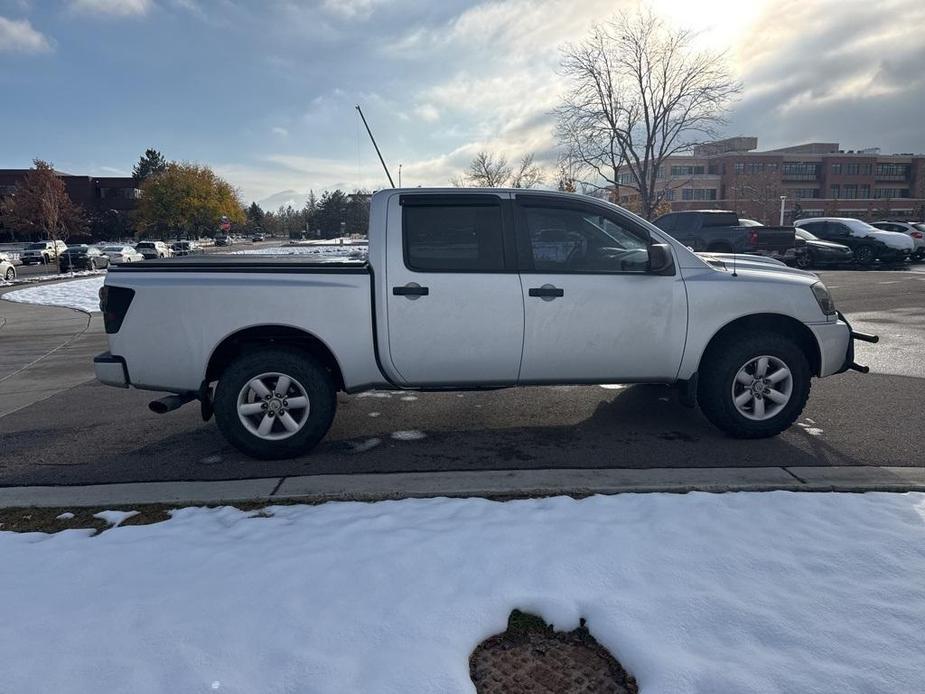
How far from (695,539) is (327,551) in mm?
1891

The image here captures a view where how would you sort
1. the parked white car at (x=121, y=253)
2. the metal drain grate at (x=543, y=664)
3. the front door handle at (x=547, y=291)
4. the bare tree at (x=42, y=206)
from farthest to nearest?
the bare tree at (x=42, y=206)
the parked white car at (x=121, y=253)
the front door handle at (x=547, y=291)
the metal drain grate at (x=543, y=664)

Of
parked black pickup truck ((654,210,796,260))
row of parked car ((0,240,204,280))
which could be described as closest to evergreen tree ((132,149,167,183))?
row of parked car ((0,240,204,280))

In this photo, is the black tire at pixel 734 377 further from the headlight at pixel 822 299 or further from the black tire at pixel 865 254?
the black tire at pixel 865 254

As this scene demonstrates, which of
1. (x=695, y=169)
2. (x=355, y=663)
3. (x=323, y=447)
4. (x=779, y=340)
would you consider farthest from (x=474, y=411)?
(x=695, y=169)

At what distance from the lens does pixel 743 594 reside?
8.21 ft

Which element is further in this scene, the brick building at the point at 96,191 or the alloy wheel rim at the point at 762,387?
the brick building at the point at 96,191

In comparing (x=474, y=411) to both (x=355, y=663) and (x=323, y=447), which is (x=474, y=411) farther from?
(x=355, y=663)

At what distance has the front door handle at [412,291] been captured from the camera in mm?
4129

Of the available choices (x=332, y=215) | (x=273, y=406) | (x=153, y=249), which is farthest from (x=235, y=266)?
(x=332, y=215)

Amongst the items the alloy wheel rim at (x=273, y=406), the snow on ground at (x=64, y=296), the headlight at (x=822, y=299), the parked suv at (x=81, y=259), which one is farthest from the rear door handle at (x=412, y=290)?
the parked suv at (x=81, y=259)

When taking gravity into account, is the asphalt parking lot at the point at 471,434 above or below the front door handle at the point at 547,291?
below

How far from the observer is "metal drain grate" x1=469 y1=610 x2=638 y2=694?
6.84 ft

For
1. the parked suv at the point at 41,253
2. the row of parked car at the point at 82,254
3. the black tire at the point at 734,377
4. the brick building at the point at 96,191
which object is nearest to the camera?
the black tire at the point at 734,377

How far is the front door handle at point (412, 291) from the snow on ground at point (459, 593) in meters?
1.49
